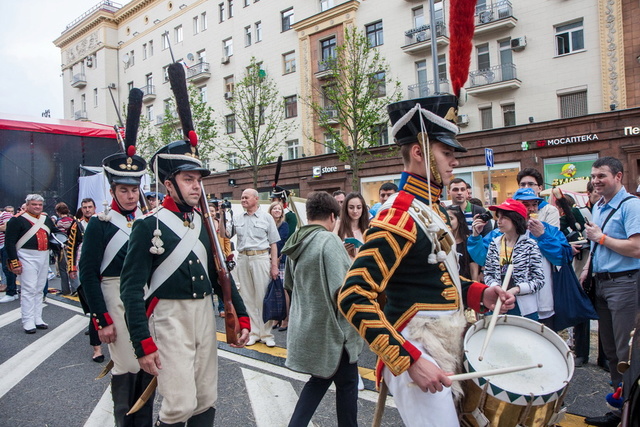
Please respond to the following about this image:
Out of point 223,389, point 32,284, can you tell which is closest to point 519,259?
point 223,389

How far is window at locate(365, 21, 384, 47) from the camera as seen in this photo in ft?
89.5

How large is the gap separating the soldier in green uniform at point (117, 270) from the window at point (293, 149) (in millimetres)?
27356

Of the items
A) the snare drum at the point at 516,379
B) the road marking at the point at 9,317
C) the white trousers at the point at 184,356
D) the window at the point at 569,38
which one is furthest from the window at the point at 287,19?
the snare drum at the point at 516,379

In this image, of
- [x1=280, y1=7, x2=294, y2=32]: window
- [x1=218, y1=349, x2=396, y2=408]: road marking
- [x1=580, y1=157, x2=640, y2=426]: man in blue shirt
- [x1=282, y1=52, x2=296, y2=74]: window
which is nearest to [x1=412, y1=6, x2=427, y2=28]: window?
[x1=282, y1=52, x2=296, y2=74]: window

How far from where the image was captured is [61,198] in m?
12.6

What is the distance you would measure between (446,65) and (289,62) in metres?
11.7

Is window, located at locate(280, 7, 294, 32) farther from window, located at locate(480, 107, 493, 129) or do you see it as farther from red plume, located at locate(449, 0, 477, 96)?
red plume, located at locate(449, 0, 477, 96)

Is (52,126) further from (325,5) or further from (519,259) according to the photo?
(325,5)

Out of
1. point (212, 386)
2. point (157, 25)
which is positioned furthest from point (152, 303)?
point (157, 25)

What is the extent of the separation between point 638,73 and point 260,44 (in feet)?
76.8

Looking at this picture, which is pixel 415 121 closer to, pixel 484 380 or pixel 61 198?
Result: pixel 484 380

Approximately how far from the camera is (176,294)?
293 cm

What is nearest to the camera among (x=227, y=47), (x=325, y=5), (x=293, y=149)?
(x=325, y=5)

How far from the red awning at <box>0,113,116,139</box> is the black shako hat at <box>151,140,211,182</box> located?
10646mm
